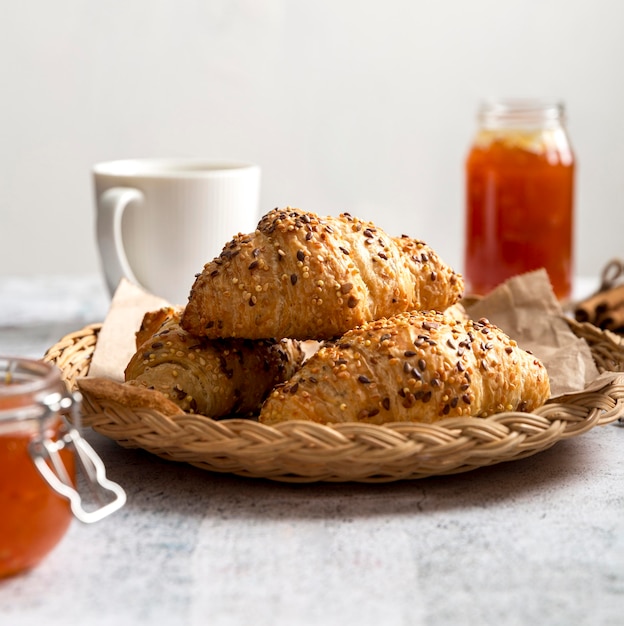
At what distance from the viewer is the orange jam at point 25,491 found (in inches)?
34.3

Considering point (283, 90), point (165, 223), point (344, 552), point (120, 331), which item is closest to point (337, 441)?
point (344, 552)

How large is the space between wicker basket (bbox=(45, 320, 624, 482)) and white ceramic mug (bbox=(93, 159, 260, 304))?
2.61 ft

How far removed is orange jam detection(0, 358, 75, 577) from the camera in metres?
0.87

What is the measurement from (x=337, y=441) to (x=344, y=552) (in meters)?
0.12

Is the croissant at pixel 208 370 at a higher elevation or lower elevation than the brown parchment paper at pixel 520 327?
higher

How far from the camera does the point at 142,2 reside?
3.22 meters

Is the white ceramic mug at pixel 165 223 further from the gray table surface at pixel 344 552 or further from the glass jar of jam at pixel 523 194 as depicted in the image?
the gray table surface at pixel 344 552

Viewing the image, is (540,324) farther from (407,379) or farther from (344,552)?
(344,552)

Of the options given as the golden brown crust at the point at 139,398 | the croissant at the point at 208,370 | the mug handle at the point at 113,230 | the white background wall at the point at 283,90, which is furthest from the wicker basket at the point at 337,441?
the white background wall at the point at 283,90

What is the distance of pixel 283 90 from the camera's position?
3334mm

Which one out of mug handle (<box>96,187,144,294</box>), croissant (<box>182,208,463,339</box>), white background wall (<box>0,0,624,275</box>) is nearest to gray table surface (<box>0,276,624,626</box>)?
croissant (<box>182,208,463,339</box>)

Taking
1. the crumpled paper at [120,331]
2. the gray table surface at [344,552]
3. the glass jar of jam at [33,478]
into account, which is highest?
the glass jar of jam at [33,478]

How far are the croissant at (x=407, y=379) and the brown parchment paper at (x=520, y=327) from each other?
0.25m

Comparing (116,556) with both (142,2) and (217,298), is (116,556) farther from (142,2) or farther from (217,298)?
(142,2)
